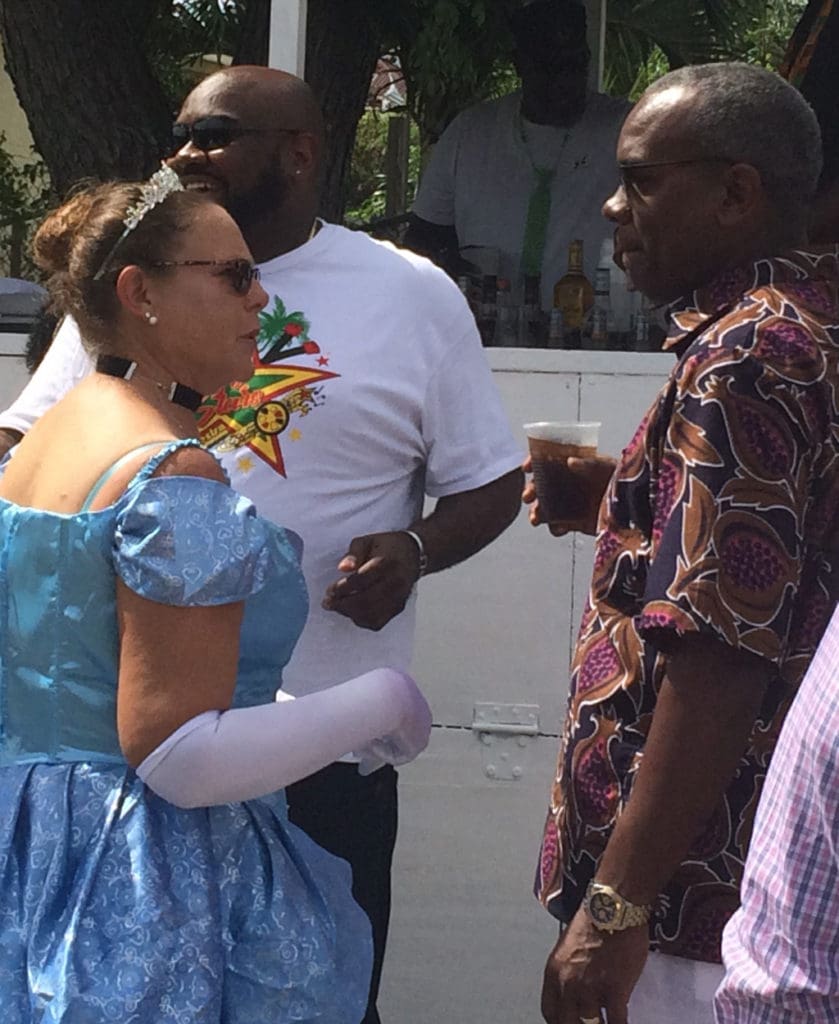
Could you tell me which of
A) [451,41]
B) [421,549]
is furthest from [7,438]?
[451,41]

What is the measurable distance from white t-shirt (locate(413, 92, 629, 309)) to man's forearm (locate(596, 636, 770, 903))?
116 inches

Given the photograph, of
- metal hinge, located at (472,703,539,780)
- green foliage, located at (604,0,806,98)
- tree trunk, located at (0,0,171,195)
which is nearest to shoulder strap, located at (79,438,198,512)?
metal hinge, located at (472,703,539,780)

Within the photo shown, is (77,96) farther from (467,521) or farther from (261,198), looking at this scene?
(467,521)

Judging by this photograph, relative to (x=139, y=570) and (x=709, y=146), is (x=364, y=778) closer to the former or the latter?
(x=139, y=570)

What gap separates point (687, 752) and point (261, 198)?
5.14 feet

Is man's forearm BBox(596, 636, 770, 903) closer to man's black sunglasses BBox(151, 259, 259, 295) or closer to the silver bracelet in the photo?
man's black sunglasses BBox(151, 259, 259, 295)

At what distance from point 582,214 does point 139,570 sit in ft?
10.4

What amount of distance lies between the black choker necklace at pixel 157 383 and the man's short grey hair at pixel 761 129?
74 centimetres

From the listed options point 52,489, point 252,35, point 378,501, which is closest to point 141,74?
point 252,35

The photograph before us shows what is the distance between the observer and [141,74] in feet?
18.3

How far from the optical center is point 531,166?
4.95m

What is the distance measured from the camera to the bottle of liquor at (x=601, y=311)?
3.99 meters

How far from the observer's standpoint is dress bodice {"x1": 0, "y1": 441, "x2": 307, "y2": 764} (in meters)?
1.91

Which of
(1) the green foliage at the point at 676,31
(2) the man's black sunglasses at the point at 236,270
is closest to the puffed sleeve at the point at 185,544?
(2) the man's black sunglasses at the point at 236,270
